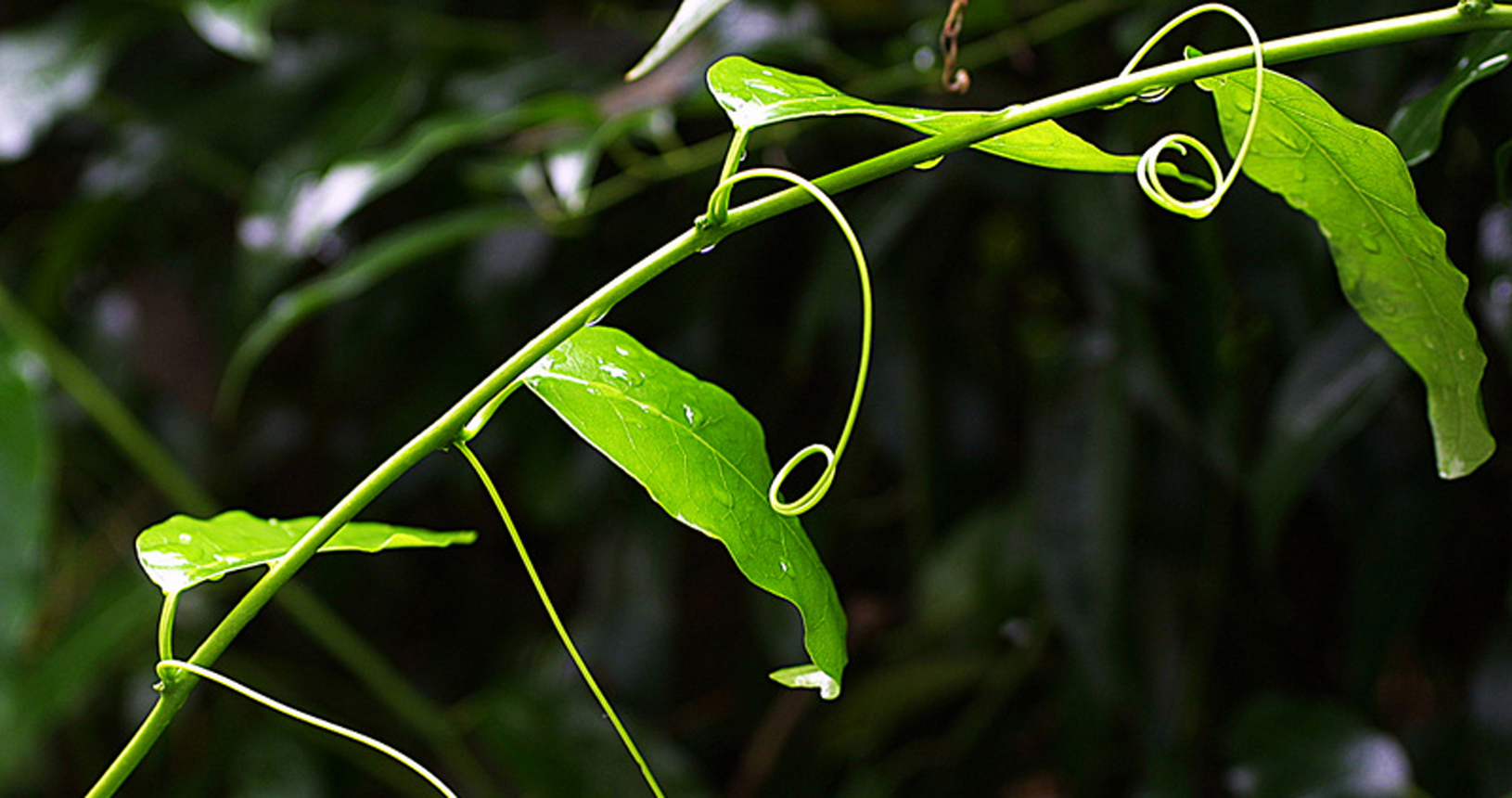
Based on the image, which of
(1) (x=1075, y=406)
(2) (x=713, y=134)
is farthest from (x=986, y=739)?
(2) (x=713, y=134)

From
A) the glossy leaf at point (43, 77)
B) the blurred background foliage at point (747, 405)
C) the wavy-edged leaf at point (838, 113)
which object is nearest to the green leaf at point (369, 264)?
the blurred background foliage at point (747, 405)

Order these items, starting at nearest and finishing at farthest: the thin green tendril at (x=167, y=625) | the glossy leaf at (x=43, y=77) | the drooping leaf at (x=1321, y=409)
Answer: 1. the thin green tendril at (x=167, y=625)
2. the drooping leaf at (x=1321, y=409)
3. the glossy leaf at (x=43, y=77)

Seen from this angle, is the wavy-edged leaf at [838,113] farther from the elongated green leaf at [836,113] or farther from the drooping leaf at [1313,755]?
the drooping leaf at [1313,755]

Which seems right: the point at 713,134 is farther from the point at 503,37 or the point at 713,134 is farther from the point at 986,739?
the point at 986,739

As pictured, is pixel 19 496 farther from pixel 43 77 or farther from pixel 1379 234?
pixel 1379 234

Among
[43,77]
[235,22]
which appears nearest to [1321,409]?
[235,22]

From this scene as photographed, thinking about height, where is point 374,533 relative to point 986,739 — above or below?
above
